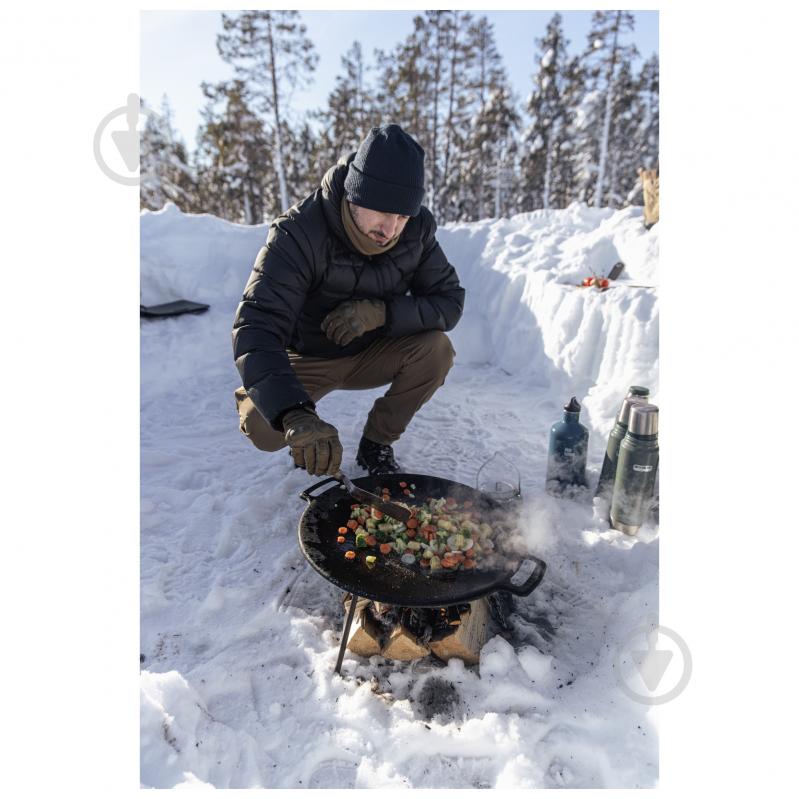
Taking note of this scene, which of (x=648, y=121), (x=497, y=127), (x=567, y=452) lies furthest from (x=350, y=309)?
(x=648, y=121)

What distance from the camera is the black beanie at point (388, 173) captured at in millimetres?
2479

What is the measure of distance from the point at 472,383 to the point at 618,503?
2909mm

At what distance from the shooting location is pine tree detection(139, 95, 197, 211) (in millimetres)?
18141

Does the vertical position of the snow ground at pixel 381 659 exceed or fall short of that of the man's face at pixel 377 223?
it falls short

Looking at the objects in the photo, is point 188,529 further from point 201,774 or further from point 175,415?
point 175,415

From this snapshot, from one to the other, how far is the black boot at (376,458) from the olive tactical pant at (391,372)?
6 cm

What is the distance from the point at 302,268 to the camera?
2.75 meters

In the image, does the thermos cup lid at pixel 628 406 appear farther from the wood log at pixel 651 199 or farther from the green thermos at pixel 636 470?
the wood log at pixel 651 199

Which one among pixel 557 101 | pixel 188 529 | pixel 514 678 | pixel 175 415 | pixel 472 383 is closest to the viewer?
pixel 514 678

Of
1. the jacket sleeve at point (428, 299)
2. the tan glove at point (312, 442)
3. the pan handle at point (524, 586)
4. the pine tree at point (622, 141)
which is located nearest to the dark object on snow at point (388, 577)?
the pan handle at point (524, 586)

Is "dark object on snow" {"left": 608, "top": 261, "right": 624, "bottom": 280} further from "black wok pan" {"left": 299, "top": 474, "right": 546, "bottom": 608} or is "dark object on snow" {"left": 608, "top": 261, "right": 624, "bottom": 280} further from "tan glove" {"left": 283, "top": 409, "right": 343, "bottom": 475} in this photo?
"tan glove" {"left": 283, "top": 409, "right": 343, "bottom": 475}

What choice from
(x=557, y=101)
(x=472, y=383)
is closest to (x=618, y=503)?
(x=472, y=383)

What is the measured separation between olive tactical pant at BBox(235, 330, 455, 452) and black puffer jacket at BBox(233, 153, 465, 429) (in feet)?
0.23

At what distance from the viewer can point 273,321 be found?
2.58m
